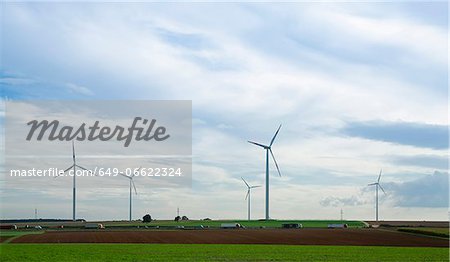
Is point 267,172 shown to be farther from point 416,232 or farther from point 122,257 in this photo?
point 122,257

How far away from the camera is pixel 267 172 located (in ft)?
551

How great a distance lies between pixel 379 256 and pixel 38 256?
3468 cm

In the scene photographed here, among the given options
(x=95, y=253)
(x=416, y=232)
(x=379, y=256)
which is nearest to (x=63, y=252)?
(x=95, y=253)

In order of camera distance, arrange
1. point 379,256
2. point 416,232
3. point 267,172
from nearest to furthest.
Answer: point 379,256 → point 416,232 → point 267,172

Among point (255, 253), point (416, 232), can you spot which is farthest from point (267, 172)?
point (255, 253)

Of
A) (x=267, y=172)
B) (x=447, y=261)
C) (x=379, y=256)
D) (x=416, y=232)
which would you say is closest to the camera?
(x=447, y=261)

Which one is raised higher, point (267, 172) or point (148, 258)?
point (267, 172)

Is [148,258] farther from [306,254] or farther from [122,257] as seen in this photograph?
[306,254]

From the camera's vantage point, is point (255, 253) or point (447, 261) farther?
point (255, 253)

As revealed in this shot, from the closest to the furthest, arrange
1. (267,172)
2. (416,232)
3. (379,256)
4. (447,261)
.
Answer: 1. (447,261)
2. (379,256)
3. (416,232)
4. (267,172)

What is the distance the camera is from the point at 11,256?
64625 millimetres

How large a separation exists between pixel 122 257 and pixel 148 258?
2.91 m

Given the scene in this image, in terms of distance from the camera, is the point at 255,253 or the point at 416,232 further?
the point at 416,232

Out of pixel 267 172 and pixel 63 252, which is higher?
pixel 267 172
